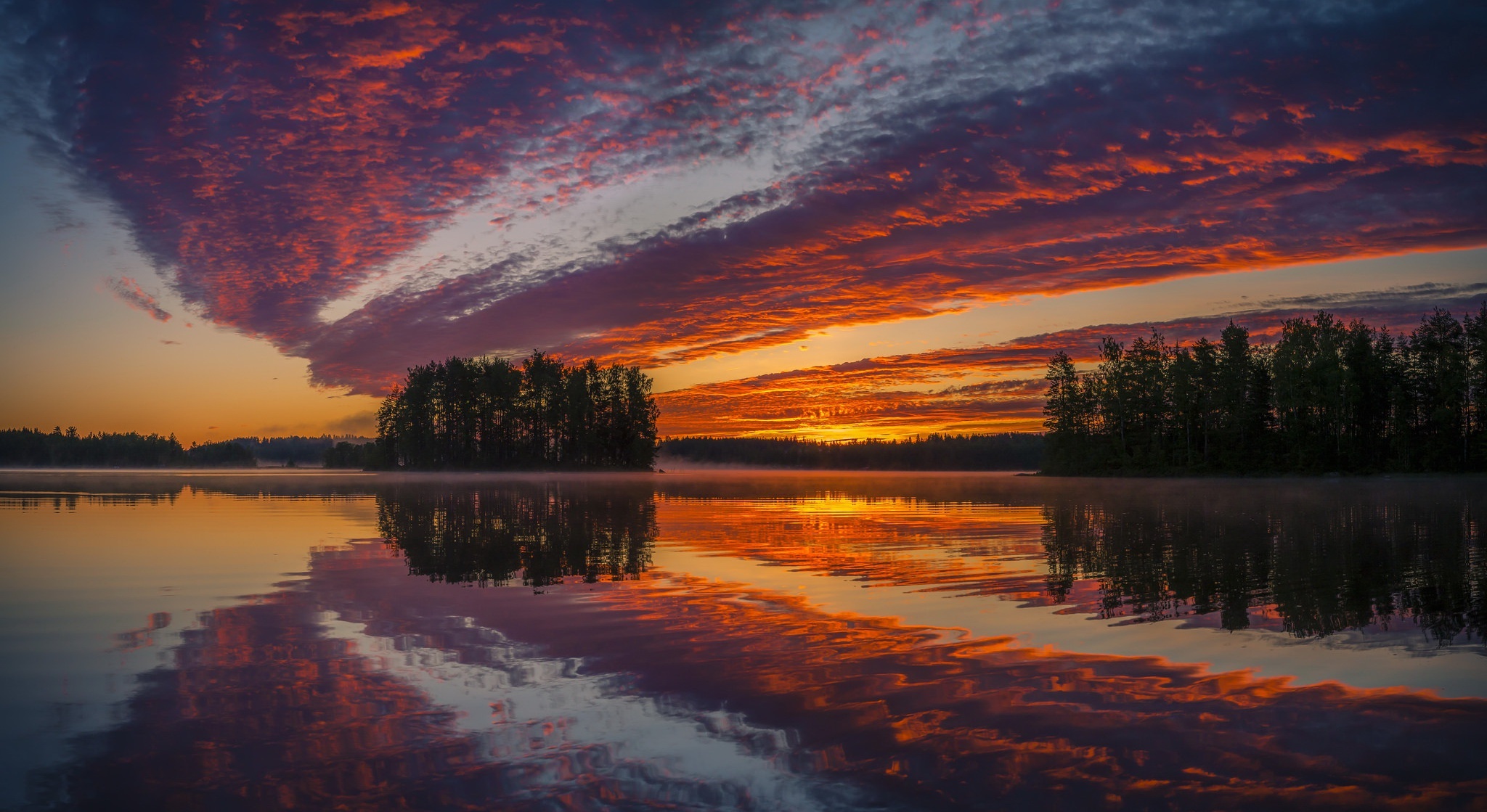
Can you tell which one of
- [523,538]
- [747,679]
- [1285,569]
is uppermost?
[747,679]

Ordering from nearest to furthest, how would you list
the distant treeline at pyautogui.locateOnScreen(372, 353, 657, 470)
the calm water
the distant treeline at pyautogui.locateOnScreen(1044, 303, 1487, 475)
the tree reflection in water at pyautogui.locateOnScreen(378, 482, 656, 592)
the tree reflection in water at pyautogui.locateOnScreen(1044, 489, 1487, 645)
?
the calm water → the tree reflection in water at pyautogui.locateOnScreen(1044, 489, 1487, 645) → the tree reflection in water at pyautogui.locateOnScreen(378, 482, 656, 592) → the distant treeline at pyautogui.locateOnScreen(1044, 303, 1487, 475) → the distant treeline at pyautogui.locateOnScreen(372, 353, 657, 470)

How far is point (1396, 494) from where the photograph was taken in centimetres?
5503

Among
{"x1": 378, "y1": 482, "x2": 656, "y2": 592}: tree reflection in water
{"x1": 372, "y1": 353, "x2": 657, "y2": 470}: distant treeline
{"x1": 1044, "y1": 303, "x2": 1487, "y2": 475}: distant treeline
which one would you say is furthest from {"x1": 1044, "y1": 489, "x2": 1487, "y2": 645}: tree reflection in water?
{"x1": 372, "y1": 353, "x2": 657, "y2": 470}: distant treeline

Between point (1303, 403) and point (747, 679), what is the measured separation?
105333 mm

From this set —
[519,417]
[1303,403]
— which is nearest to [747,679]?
[1303,403]

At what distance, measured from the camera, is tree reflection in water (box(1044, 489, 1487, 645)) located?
12047 millimetres

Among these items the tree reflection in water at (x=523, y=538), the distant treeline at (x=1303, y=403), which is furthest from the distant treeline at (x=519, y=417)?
the tree reflection in water at (x=523, y=538)

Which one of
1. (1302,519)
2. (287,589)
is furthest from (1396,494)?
(287,589)

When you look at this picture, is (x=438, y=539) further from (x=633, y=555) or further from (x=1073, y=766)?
(x=1073, y=766)

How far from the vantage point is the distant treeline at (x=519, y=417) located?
132m

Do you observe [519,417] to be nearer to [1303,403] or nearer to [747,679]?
[1303,403]

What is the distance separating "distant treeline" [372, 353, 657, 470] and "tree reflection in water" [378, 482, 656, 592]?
86.2 meters

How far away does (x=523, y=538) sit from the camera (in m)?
24.5

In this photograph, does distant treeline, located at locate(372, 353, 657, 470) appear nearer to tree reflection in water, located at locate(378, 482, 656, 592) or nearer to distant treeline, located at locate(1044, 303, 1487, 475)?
distant treeline, located at locate(1044, 303, 1487, 475)
